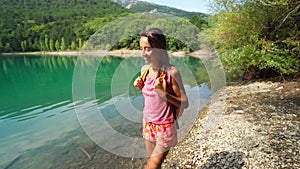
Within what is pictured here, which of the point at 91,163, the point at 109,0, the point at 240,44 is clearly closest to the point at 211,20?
the point at 240,44

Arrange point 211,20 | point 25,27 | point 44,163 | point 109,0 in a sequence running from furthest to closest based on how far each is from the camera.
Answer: point 109,0 → point 25,27 → point 211,20 → point 44,163

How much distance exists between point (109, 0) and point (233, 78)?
623 feet

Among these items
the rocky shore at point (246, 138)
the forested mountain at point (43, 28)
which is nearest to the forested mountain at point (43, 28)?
the forested mountain at point (43, 28)

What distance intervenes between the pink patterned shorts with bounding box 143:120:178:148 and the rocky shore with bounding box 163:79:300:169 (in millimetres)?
2606

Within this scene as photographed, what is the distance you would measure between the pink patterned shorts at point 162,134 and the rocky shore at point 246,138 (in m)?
2.61

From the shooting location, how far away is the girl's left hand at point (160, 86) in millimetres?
2453

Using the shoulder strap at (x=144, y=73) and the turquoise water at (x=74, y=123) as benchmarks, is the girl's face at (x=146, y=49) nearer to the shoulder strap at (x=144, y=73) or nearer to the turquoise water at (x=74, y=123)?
the shoulder strap at (x=144, y=73)

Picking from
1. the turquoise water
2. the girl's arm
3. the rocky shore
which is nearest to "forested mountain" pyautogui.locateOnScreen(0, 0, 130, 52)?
the turquoise water

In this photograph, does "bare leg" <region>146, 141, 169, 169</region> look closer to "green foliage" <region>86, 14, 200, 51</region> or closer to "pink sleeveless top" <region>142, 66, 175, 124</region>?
"pink sleeveless top" <region>142, 66, 175, 124</region>

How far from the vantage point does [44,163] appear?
26.0ft

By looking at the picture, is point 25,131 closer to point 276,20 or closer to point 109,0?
point 276,20

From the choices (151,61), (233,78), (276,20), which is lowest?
(233,78)

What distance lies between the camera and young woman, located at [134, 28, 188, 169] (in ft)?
8.32

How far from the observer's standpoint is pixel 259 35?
13.4 metres
